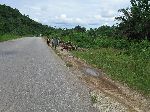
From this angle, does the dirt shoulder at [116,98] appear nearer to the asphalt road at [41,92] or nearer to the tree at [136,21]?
the asphalt road at [41,92]

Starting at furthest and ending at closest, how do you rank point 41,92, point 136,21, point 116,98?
1. point 136,21
2. point 116,98
3. point 41,92

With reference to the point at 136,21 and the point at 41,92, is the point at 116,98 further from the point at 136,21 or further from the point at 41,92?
the point at 136,21

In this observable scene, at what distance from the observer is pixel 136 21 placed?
52.6 m

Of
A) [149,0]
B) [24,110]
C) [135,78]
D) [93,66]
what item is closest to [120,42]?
[149,0]

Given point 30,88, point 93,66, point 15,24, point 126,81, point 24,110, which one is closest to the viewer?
point 24,110

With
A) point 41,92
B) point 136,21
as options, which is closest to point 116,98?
point 41,92

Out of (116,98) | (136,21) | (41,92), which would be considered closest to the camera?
(41,92)

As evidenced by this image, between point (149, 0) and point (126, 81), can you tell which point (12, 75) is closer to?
point (126, 81)

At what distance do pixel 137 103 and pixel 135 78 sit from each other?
5936mm

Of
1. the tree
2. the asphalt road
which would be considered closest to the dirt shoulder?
the asphalt road

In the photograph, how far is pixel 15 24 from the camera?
178m

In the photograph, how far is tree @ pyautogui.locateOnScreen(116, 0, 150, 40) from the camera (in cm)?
5088

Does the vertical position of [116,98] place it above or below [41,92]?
below

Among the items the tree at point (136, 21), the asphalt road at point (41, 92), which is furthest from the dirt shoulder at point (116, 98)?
the tree at point (136, 21)
